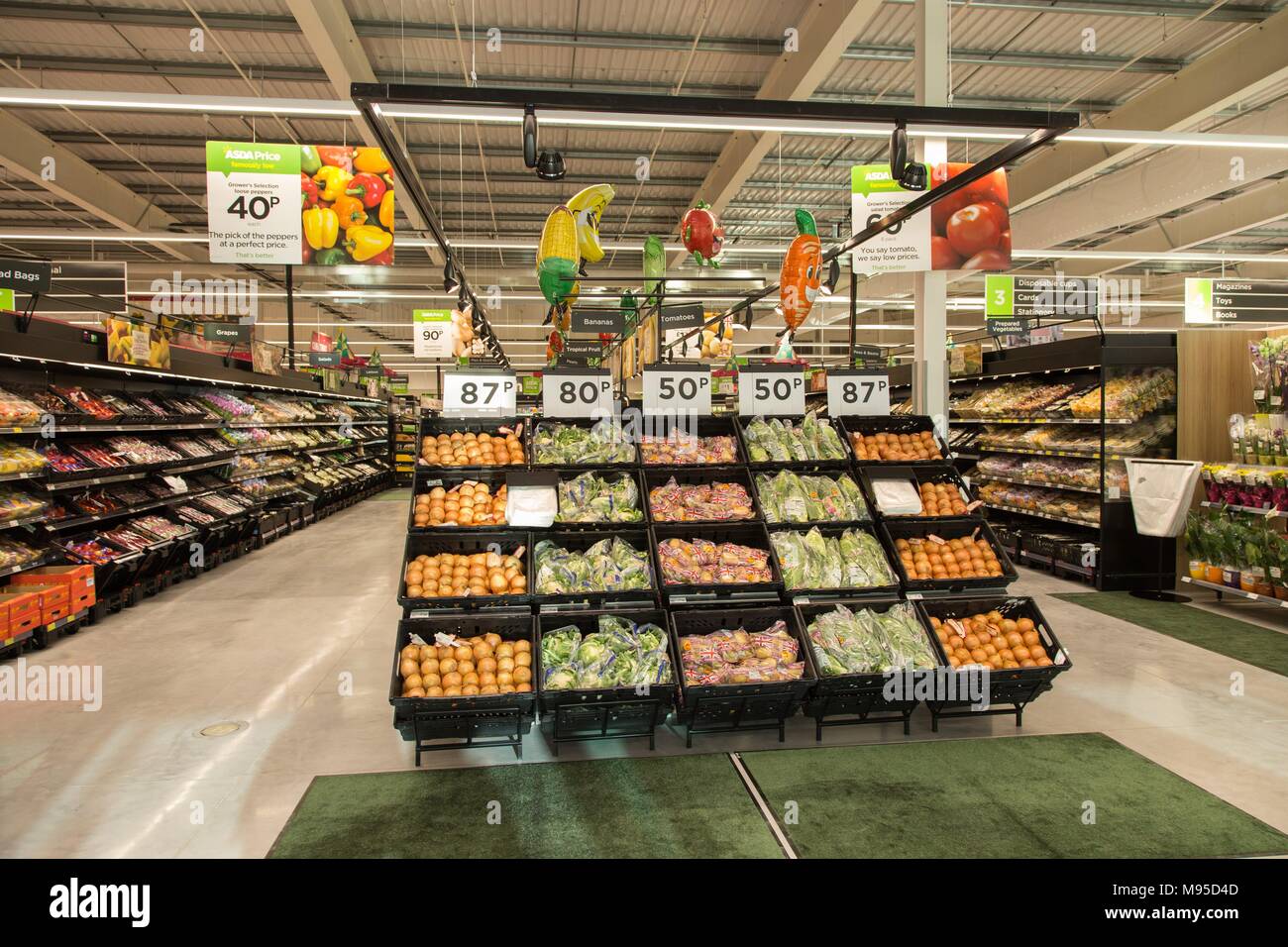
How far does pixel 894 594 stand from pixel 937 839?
158 centimetres

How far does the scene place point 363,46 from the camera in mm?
8719

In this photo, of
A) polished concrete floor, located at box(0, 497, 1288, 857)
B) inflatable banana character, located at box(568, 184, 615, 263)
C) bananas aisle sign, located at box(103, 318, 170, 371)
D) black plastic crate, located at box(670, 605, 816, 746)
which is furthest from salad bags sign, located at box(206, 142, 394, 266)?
black plastic crate, located at box(670, 605, 816, 746)

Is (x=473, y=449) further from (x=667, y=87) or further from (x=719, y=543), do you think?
(x=667, y=87)

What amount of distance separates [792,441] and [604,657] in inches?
83.4

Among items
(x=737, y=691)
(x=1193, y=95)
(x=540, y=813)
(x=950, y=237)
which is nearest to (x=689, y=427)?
(x=737, y=691)

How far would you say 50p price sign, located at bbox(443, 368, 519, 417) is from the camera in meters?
4.75

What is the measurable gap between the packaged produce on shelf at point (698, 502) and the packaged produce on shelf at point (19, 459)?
4.67m

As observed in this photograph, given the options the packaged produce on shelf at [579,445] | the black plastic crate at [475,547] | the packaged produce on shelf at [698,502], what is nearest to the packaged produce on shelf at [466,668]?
the black plastic crate at [475,547]

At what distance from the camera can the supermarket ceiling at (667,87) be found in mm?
7902

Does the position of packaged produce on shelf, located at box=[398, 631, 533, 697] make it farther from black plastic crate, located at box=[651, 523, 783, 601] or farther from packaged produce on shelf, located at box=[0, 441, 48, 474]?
packaged produce on shelf, located at box=[0, 441, 48, 474]

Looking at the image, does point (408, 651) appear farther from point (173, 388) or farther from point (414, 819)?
point (173, 388)

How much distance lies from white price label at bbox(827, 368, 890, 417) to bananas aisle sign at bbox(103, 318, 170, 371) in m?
6.05
